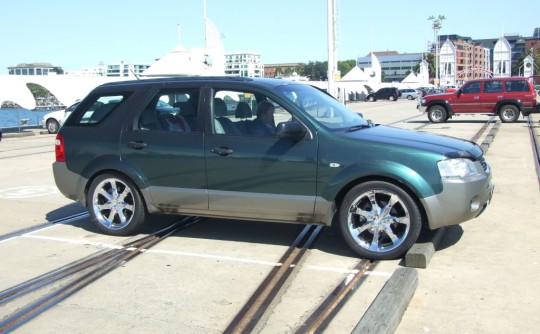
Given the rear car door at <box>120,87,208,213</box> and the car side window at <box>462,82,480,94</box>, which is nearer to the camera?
the rear car door at <box>120,87,208,213</box>

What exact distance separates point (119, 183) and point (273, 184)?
6.30 feet

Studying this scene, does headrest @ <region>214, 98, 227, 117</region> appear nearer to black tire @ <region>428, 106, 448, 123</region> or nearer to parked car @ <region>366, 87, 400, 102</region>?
black tire @ <region>428, 106, 448, 123</region>

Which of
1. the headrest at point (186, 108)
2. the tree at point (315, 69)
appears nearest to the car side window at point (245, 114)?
the headrest at point (186, 108)

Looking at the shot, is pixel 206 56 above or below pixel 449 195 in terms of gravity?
above

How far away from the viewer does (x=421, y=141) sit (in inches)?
216

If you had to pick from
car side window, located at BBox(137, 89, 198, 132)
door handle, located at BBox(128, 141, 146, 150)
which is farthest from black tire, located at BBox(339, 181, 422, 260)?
door handle, located at BBox(128, 141, 146, 150)

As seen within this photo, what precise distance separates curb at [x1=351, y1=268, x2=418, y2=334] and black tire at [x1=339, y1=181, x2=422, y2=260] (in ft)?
1.84

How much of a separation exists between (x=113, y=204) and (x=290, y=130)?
7.77 ft

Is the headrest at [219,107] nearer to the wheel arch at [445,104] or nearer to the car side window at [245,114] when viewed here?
the car side window at [245,114]

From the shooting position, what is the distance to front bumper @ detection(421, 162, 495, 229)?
5094 mm

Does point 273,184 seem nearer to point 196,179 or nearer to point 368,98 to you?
point 196,179

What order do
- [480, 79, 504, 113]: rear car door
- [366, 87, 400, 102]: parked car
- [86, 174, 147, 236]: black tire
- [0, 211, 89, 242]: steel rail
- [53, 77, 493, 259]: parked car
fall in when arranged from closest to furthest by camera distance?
1. [53, 77, 493, 259]: parked car
2. [86, 174, 147, 236]: black tire
3. [0, 211, 89, 242]: steel rail
4. [480, 79, 504, 113]: rear car door
5. [366, 87, 400, 102]: parked car

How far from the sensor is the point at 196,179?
590 cm

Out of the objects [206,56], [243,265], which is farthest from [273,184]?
[206,56]
